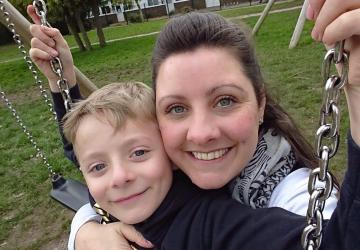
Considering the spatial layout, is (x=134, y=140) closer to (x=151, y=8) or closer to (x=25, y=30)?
(x=25, y=30)

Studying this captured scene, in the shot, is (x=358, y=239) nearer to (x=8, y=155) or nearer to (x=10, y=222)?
(x=10, y=222)

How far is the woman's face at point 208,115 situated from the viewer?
1.10 m

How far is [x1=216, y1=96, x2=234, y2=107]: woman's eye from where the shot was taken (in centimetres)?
111

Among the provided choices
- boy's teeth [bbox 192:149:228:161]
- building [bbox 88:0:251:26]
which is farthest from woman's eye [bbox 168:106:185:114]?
building [bbox 88:0:251:26]

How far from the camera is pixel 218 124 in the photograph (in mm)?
1090

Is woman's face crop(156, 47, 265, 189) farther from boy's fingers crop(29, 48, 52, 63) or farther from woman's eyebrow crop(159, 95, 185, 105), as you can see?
boy's fingers crop(29, 48, 52, 63)

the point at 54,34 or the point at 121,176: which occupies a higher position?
the point at 54,34

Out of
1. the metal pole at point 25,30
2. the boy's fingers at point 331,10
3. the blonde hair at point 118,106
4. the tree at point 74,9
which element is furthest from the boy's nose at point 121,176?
the tree at point 74,9

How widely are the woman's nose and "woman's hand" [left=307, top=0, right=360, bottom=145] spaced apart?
1.33ft

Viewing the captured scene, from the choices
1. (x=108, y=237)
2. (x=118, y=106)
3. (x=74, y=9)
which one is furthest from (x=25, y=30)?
(x=74, y=9)

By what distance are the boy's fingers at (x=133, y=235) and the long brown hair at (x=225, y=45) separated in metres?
0.44

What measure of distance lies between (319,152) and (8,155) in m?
4.76

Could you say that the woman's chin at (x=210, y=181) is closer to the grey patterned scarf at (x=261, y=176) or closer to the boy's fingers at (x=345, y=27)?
the grey patterned scarf at (x=261, y=176)

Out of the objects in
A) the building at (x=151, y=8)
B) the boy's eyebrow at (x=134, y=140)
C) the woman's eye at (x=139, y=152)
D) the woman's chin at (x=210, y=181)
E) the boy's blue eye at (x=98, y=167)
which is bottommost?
the building at (x=151, y=8)
